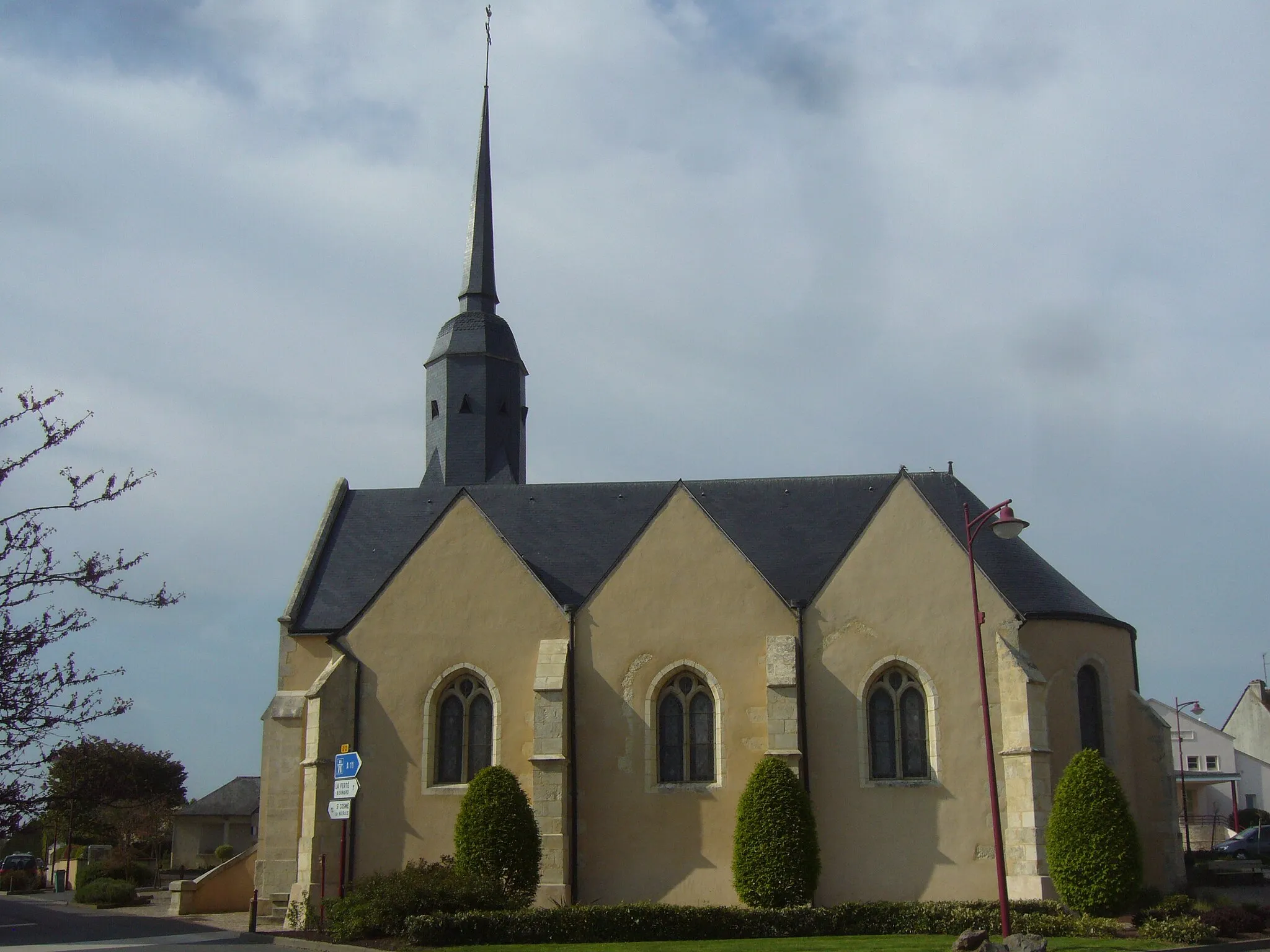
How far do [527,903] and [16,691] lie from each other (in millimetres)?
14579

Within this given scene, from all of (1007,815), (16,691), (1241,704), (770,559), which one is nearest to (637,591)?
(770,559)

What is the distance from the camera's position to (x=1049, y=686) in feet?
80.2

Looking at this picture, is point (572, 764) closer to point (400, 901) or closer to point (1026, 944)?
point (400, 901)

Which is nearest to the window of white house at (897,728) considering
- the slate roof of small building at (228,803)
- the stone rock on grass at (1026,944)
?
the stone rock on grass at (1026,944)

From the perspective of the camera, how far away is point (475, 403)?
3162cm

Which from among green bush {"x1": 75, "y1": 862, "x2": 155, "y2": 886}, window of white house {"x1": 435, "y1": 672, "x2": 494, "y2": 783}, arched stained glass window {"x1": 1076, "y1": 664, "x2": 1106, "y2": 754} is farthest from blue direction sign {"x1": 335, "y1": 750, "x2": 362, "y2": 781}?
green bush {"x1": 75, "y1": 862, "x2": 155, "y2": 886}

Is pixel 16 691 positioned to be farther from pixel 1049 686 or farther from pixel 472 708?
pixel 1049 686

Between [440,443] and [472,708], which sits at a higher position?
[440,443]

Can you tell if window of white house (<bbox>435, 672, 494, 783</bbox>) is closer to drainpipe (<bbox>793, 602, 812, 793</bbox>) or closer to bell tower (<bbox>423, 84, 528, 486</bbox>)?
drainpipe (<bbox>793, 602, 812, 793</bbox>)

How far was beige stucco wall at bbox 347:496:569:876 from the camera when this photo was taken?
24172 millimetres

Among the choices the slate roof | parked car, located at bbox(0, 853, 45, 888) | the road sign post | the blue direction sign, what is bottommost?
parked car, located at bbox(0, 853, 45, 888)

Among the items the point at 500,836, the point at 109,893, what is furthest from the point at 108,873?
the point at 500,836

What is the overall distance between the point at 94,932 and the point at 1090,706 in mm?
19647

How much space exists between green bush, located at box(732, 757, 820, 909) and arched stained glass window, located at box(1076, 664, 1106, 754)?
610 cm
